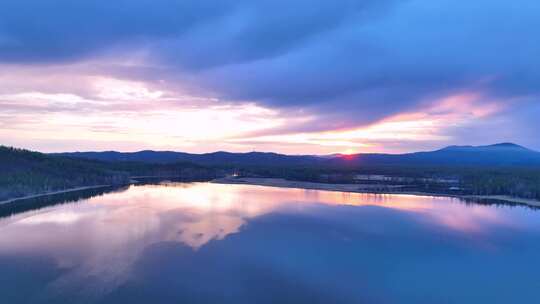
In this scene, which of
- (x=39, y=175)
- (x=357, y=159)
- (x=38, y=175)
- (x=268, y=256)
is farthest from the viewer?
(x=357, y=159)

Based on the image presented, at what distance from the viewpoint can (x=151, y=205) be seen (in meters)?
28.4

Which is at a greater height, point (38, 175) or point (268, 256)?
→ point (38, 175)

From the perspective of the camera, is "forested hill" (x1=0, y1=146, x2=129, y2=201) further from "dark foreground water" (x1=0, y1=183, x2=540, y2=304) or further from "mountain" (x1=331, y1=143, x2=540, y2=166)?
"mountain" (x1=331, y1=143, x2=540, y2=166)

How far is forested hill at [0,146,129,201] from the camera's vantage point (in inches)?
1237

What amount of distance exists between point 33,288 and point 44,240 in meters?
6.71

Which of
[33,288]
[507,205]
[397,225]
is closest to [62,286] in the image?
[33,288]

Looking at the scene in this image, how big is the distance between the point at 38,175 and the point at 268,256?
3148 cm

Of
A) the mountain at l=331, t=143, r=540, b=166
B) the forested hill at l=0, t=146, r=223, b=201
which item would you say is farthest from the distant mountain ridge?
the forested hill at l=0, t=146, r=223, b=201

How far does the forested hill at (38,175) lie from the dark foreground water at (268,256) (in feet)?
24.0

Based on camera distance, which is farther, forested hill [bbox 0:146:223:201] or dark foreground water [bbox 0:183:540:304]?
forested hill [bbox 0:146:223:201]

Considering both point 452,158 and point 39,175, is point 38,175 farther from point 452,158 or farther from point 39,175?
point 452,158

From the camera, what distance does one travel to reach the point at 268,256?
1489cm

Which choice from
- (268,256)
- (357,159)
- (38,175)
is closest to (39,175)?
(38,175)

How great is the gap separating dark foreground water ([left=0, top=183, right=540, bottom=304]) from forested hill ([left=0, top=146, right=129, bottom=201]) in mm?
7321
